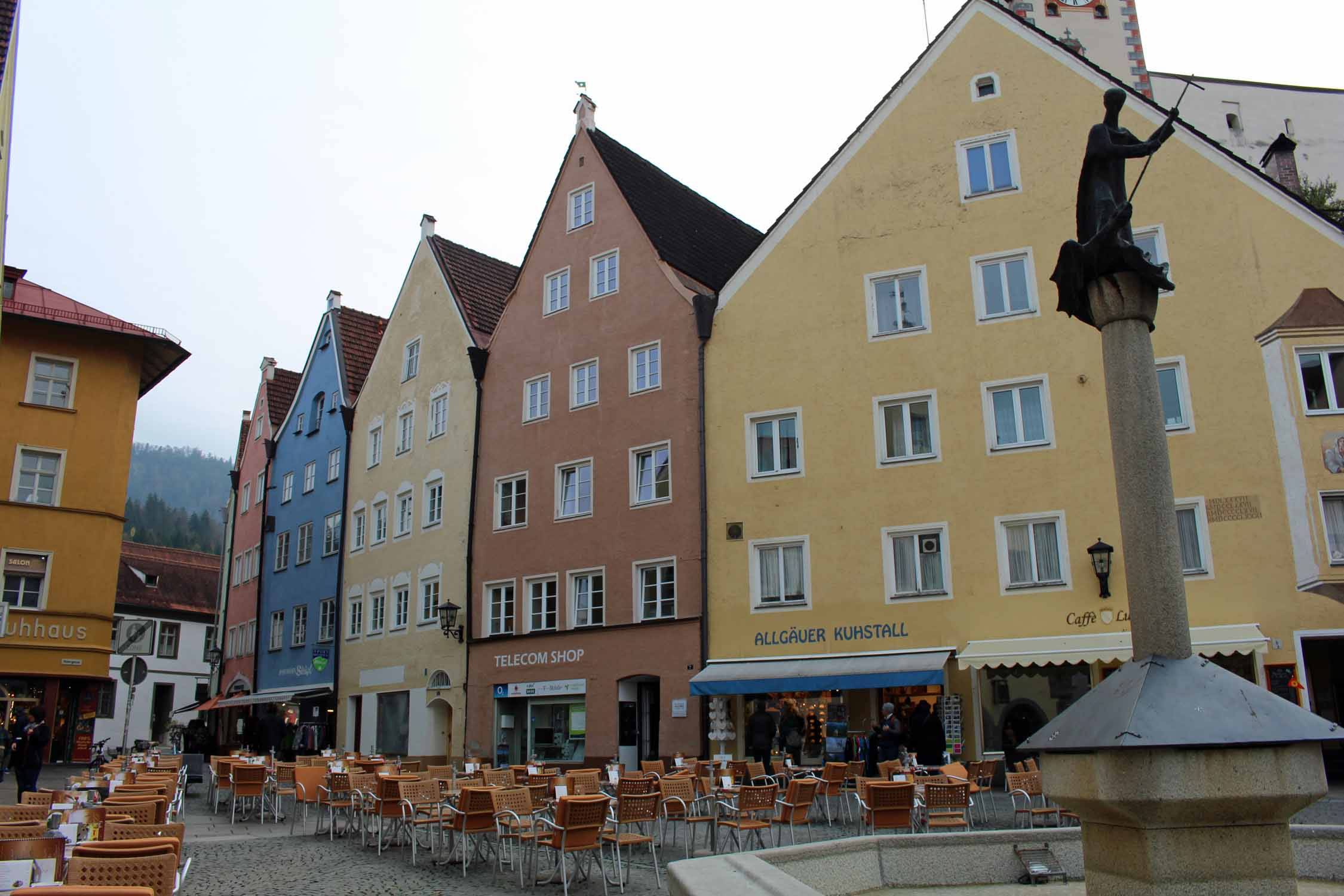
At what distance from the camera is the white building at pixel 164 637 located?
61.0 m

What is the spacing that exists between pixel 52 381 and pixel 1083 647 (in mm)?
30863

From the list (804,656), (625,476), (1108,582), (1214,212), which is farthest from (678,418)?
A: (1214,212)

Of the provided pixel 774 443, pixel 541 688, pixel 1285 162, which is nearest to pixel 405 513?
pixel 541 688

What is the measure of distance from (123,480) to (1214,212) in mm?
31212

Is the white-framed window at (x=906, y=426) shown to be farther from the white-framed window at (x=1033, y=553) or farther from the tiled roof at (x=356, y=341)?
the tiled roof at (x=356, y=341)

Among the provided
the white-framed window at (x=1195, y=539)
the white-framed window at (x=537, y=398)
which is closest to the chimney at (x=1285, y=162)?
the white-framed window at (x=1195, y=539)

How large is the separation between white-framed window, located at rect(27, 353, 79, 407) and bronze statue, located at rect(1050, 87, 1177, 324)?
109 ft

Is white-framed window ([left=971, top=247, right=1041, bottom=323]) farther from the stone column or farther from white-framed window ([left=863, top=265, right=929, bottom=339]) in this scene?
the stone column

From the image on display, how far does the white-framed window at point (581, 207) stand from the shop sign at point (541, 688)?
11.9 meters

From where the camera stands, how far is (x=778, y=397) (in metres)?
25.0

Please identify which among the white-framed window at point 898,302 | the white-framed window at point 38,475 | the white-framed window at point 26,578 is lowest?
the white-framed window at point 26,578

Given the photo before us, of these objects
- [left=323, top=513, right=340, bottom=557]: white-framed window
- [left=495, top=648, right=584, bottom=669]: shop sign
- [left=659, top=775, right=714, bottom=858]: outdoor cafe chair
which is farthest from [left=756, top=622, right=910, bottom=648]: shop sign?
[left=323, top=513, right=340, bottom=557]: white-framed window

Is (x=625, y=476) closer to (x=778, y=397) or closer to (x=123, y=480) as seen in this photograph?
(x=778, y=397)

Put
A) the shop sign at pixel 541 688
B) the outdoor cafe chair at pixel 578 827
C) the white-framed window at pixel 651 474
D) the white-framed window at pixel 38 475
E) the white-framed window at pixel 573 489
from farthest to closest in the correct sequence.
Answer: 1. the white-framed window at pixel 38 475
2. the white-framed window at pixel 573 489
3. the shop sign at pixel 541 688
4. the white-framed window at pixel 651 474
5. the outdoor cafe chair at pixel 578 827
